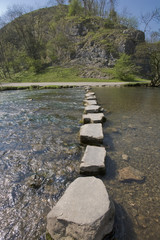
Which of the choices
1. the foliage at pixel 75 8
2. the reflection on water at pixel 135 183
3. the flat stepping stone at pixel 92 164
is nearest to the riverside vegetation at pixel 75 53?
the foliage at pixel 75 8

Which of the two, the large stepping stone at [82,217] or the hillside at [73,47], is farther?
the hillside at [73,47]

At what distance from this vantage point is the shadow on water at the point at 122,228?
1365 mm

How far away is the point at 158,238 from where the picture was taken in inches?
53.5

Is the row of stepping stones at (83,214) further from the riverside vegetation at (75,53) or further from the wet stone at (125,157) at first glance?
the riverside vegetation at (75,53)

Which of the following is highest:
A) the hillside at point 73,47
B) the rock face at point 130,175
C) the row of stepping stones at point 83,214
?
the hillside at point 73,47

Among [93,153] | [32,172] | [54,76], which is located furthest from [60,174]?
[54,76]

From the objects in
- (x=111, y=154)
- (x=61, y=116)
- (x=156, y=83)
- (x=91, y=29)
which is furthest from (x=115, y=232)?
(x=91, y=29)

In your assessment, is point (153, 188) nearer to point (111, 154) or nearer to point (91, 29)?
point (111, 154)

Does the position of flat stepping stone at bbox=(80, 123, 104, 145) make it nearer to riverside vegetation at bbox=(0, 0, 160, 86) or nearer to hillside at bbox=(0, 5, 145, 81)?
riverside vegetation at bbox=(0, 0, 160, 86)

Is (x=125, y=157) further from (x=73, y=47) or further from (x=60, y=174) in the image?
(x=73, y=47)

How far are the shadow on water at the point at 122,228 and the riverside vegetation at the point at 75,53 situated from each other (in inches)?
1027

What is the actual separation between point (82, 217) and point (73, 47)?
4428cm

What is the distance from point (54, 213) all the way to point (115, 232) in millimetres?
660

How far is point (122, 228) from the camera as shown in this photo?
1453mm
